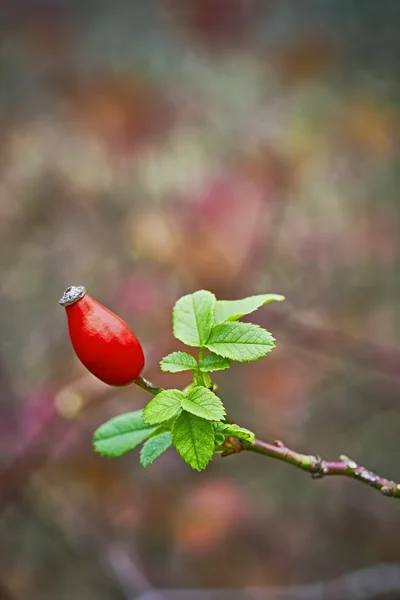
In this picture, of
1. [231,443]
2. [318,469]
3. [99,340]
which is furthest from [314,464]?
[99,340]

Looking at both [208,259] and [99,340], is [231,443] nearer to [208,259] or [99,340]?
[99,340]

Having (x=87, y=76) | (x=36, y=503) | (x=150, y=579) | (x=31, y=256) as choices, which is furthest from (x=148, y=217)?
(x=150, y=579)

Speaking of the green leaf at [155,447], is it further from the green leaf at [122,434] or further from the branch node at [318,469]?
the branch node at [318,469]

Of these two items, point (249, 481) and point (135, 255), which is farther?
point (135, 255)

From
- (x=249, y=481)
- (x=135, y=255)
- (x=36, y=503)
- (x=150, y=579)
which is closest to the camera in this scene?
(x=36, y=503)

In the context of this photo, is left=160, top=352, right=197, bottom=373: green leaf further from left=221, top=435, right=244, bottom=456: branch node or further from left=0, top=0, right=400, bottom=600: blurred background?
left=0, top=0, right=400, bottom=600: blurred background

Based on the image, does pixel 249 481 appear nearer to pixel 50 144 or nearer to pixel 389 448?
pixel 389 448

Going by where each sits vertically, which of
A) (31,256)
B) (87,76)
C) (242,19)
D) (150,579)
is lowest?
(150,579)
